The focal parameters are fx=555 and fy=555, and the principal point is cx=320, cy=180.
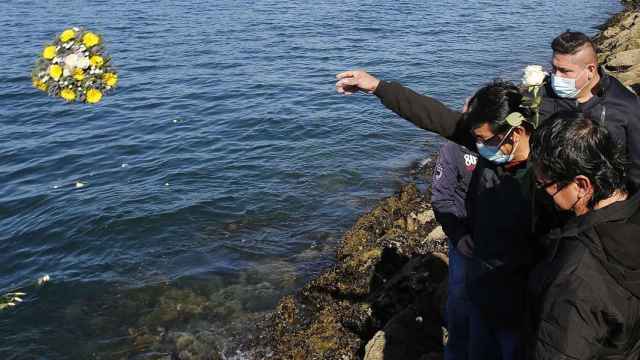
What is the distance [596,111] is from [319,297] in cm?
494

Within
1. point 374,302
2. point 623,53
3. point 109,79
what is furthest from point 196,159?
point 623,53

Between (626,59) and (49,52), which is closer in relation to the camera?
(49,52)

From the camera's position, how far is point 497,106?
3438mm

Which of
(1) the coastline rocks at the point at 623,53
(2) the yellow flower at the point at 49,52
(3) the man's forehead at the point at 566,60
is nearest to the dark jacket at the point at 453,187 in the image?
(3) the man's forehead at the point at 566,60

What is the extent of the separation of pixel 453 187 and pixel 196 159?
10371mm

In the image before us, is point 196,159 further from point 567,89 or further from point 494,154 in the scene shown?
point 494,154

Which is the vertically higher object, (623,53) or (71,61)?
(71,61)

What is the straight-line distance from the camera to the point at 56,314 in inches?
345

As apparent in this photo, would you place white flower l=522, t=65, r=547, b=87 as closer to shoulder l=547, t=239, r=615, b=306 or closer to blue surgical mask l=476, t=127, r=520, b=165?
blue surgical mask l=476, t=127, r=520, b=165

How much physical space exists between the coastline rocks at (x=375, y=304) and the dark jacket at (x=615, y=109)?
260cm

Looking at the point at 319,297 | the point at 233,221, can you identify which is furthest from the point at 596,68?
the point at 233,221

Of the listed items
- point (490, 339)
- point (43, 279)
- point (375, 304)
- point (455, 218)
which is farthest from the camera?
point (43, 279)

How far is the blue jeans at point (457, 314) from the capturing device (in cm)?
444

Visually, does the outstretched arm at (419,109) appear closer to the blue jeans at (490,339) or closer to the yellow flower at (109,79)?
the blue jeans at (490,339)
